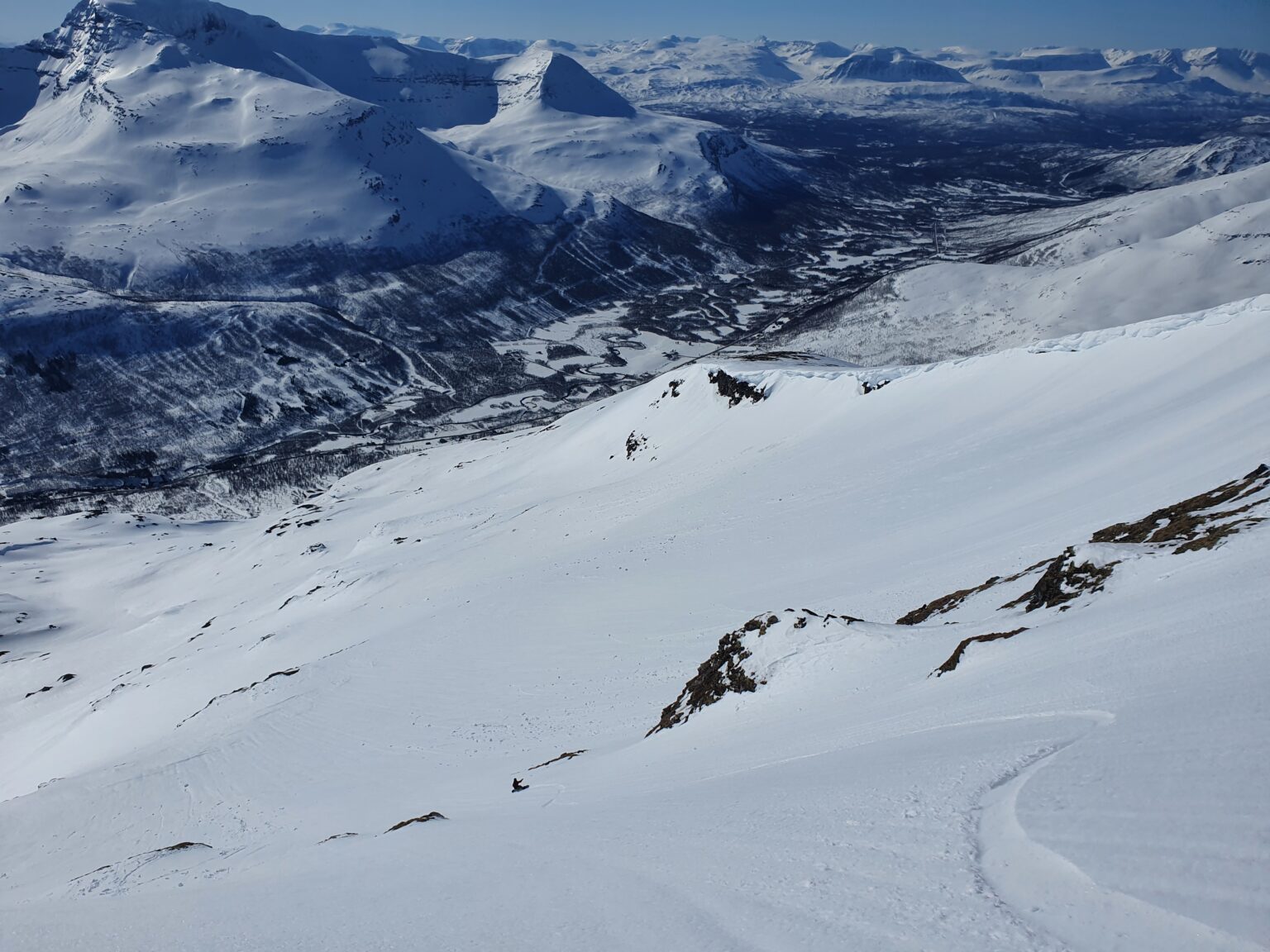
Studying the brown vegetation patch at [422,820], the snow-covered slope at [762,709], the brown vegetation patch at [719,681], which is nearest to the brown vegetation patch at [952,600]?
the snow-covered slope at [762,709]

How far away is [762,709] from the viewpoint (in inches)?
694

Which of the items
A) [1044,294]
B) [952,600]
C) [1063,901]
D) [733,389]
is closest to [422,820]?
[1063,901]

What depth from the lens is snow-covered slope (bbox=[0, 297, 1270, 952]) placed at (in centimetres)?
822

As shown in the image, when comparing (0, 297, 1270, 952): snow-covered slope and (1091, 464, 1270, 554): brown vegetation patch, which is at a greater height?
(1091, 464, 1270, 554): brown vegetation patch

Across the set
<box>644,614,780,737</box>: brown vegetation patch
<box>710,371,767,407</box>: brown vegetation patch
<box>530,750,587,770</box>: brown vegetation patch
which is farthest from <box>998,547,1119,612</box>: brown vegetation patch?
<box>710,371,767,407</box>: brown vegetation patch

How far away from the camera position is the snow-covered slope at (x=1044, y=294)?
96.9 m

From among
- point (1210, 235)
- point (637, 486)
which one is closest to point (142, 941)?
point (637, 486)

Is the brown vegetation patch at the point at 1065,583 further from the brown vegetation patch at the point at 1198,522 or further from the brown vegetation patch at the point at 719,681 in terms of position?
the brown vegetation patch at the point at 719,681

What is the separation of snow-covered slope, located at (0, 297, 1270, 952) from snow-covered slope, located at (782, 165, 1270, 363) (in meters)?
60.9

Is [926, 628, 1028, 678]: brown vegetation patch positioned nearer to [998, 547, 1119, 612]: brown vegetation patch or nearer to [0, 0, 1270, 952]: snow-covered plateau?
[0, 0, 1270, 952]: snow-covered plateau

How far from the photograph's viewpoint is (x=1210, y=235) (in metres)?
104

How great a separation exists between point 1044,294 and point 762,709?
109 m

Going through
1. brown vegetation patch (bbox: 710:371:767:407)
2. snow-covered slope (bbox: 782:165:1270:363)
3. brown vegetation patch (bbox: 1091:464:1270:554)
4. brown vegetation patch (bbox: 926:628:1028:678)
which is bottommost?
brown vegetation patch (bbox: 926:628:1028:678)

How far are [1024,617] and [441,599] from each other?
29302 millimetres
